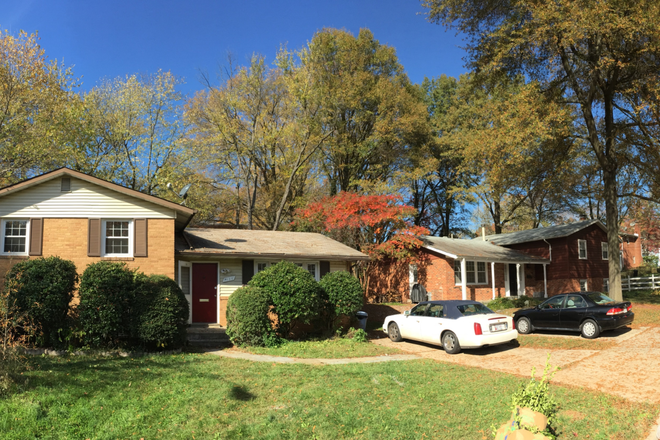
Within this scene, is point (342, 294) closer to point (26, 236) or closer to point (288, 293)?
point (288, 293)

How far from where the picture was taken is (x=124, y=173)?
2758 cm

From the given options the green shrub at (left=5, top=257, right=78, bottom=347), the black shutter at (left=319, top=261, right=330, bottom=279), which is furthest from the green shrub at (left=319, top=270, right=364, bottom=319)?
the green shrub at (left=5, top=257, right=78, bottom=347)

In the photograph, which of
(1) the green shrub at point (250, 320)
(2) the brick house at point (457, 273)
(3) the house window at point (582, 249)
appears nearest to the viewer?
(1) the green shrub at point (250, 320)

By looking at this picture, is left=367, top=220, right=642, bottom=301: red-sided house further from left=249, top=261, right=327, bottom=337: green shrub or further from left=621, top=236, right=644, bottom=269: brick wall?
left=621, top=236, right=644, bottom=269: brick wall

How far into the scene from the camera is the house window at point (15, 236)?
13.3 meters

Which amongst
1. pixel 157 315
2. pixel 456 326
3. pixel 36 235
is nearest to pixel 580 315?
pixel 456 326

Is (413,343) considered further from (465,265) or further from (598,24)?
(598,24)

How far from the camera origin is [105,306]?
10.6 m

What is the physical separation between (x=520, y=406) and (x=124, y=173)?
27.8 m

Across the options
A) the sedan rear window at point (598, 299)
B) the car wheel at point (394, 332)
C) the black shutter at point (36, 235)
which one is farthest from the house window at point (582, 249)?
the black shutter at point (36, 235)

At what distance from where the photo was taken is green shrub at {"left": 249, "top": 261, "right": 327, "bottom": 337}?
509 inches

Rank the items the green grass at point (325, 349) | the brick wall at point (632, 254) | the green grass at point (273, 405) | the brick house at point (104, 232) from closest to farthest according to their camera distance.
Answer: the green grass at point (273, 405)
the green grass at point (325, 349)
the brick house at point (104, 232)
the brick wall at point (632, 254)

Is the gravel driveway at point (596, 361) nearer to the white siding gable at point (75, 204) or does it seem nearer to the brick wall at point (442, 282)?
the white siding gable at point (75, 204)

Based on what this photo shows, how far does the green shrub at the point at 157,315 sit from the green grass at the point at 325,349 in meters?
2.04
